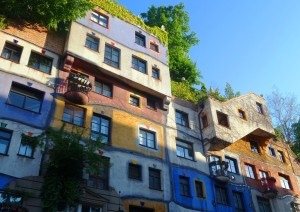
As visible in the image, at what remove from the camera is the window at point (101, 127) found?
18891mm

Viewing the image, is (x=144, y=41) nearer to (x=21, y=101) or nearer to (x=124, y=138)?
(x=124, y=138)

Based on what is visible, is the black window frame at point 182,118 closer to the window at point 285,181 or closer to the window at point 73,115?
the window at point 73,115

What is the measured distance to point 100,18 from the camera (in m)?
23.9

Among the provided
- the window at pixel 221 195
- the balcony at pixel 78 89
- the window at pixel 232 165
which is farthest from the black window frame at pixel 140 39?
the window at pixel 221 195

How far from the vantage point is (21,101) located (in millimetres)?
17141

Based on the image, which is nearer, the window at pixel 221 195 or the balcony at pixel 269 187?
the window at pixel 221 195

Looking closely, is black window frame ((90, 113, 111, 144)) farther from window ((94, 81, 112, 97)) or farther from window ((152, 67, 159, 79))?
window ((152, 67, 159, 79))

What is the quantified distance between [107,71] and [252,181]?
13834 mm

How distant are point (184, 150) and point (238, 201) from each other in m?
5.33

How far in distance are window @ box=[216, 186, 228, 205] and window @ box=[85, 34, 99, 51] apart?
497 inches

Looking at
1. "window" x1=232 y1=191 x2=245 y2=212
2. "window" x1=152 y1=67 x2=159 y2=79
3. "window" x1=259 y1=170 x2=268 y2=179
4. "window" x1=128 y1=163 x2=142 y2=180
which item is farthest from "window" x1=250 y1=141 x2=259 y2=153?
"window" x1=128 y1=163 x2=142 y2=180

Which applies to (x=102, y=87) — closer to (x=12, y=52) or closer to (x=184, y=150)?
(x=12, y=52)

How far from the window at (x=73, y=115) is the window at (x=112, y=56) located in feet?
14.4

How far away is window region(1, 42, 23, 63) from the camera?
18.2 m
